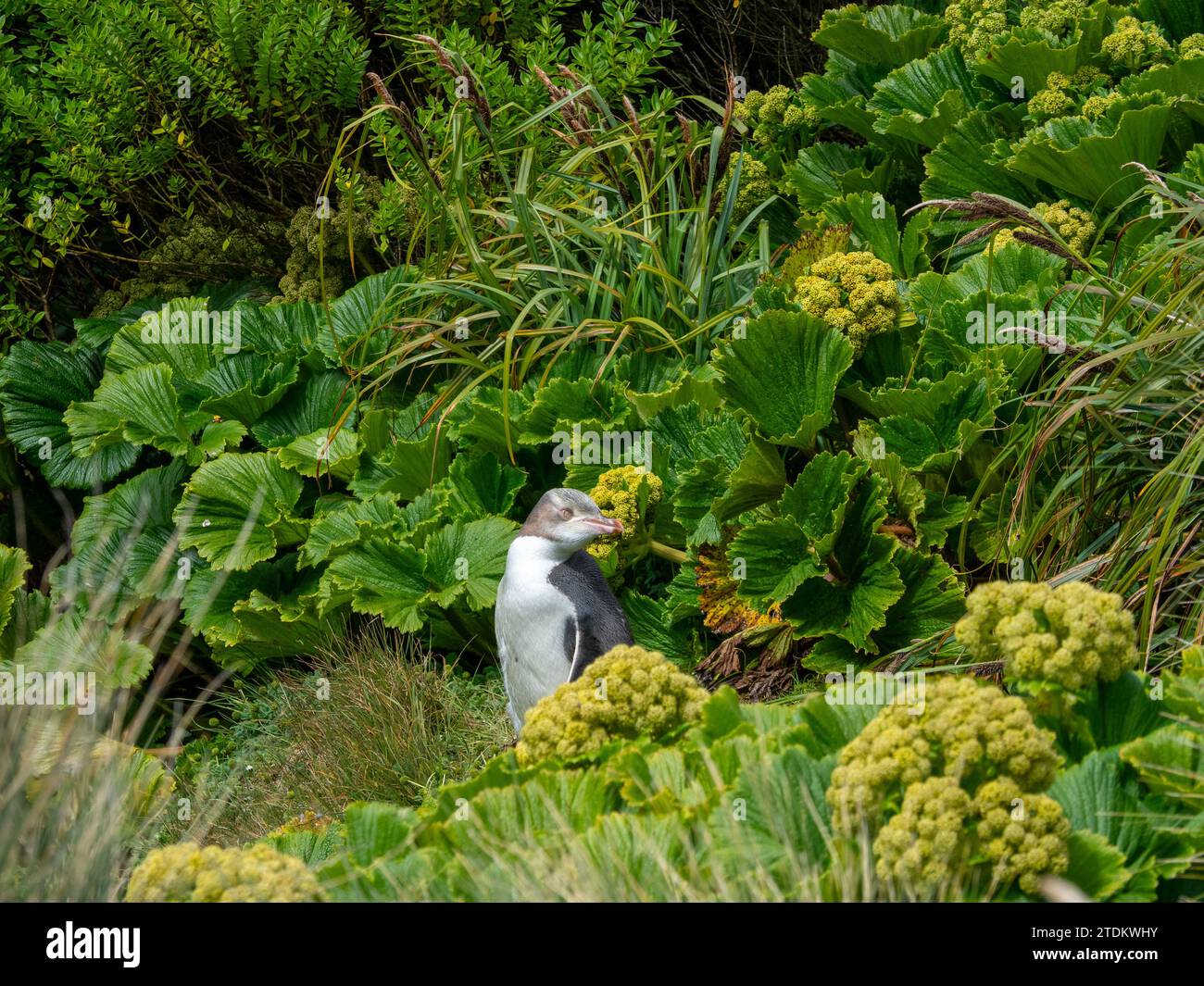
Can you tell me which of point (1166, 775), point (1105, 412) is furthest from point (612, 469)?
point (1166, 775)

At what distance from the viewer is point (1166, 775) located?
203 centimetres

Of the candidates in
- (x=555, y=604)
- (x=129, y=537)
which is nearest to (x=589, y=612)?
(x=555, y=604)

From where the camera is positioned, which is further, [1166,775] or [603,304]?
[603,304]

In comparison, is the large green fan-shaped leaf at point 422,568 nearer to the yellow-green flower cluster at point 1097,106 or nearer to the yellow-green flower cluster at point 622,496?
the yellow-green flower cluster at point 622,496

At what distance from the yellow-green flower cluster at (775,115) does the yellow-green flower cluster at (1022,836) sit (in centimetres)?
421

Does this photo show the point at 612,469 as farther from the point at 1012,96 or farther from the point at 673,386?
the point at 1012,96

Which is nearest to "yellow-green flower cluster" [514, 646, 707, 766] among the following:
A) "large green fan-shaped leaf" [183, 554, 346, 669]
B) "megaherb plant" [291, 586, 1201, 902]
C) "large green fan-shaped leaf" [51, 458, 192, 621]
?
"megaherb plant" [291, 586, 1201, 902]

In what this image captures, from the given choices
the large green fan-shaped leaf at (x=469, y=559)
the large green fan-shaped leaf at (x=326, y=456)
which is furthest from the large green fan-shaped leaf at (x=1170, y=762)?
the large green fan-shaped leaf at (x=326, y=456)

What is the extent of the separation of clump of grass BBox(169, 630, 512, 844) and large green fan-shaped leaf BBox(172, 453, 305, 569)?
1.63 ft

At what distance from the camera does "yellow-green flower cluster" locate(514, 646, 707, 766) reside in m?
2.34

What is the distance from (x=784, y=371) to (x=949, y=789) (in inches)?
81.6

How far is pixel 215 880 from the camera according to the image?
191 centimetres

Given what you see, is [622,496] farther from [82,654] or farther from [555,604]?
[82,654]

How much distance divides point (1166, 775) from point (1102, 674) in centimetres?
20
